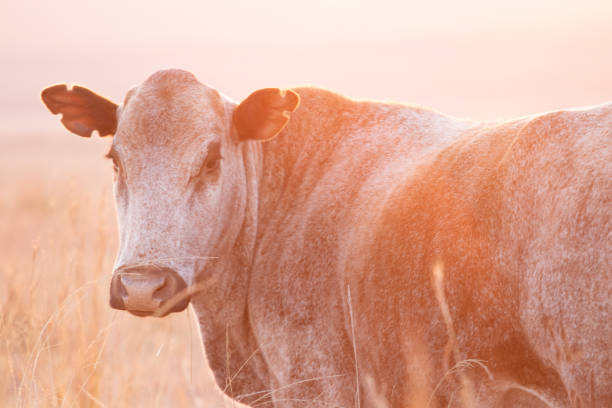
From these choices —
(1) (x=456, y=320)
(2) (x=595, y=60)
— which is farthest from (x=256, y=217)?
(2) (x=595, y=60)

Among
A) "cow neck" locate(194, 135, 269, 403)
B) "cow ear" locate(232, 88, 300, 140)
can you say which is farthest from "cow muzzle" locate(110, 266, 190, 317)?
"cow ear" locate(232, 88, 300, 140)

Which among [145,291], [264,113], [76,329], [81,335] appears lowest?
[76,329]

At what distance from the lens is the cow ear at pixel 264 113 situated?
447 cm

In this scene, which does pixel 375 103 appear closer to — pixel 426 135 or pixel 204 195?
pixel 426 135

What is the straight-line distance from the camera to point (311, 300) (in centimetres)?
417

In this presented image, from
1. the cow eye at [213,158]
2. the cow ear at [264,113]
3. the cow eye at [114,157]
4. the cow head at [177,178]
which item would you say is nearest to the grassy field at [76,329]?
the cow head at [177,178]

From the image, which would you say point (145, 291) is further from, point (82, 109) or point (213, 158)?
point (82, 109)

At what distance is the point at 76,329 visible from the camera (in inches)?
225

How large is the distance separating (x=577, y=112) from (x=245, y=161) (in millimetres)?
1879

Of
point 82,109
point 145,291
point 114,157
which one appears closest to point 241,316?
point 145,291

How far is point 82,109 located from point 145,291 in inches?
59.2

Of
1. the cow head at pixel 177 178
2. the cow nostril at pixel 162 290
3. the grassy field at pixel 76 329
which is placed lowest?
the grassy field at pixel 76 329

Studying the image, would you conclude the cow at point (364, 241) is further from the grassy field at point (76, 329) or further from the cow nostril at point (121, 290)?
the grassy field at point (76, 329)

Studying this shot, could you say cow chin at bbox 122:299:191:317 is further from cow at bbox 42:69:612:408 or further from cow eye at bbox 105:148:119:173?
cow eye at bbox 105:148:119:173
